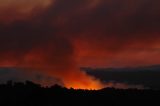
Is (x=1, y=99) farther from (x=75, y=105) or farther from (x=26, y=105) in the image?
(x=75, y=105)

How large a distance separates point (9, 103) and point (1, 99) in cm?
420

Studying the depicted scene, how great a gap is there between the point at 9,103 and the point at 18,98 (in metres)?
4.24

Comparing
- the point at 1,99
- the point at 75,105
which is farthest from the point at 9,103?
the point at 75,105

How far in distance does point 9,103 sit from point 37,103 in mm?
8452

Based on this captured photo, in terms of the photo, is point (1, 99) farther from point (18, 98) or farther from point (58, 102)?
point (58, 102)

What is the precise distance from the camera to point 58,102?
199 meters

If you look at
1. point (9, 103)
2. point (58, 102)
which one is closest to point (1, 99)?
point (9, 103)

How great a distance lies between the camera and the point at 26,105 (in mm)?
195000

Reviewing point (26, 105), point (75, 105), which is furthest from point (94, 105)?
point (26, 105)

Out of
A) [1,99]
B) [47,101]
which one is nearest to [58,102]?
[47,101]

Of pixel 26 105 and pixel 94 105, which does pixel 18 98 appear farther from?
pixel 94 105

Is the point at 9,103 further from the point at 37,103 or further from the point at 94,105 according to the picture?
the point at 94,105

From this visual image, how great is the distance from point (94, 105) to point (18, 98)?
23.4 m

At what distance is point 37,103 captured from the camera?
197875 mm
